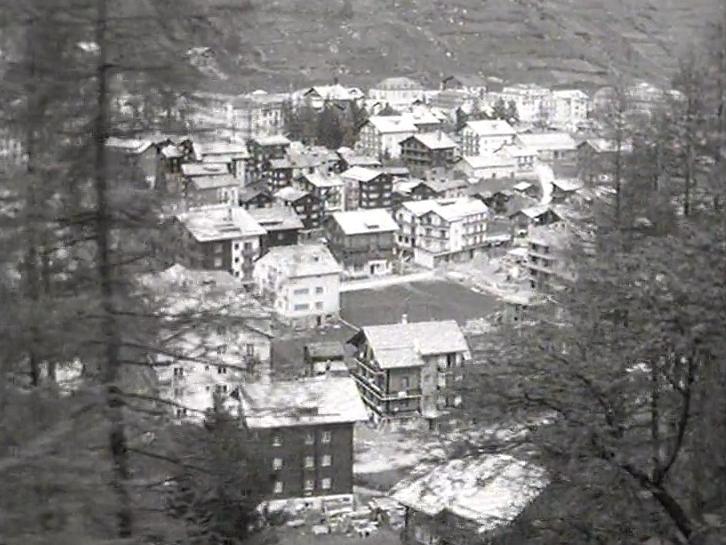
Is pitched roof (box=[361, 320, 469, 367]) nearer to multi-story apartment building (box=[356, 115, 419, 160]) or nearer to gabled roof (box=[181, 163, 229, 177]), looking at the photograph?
gabled roof (box=[181, 163, 229, 177])

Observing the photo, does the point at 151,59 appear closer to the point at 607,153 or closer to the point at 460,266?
the point at 607,153

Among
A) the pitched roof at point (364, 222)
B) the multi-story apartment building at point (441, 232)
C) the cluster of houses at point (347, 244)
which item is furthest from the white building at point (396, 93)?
the pitched roof at point (364, 222)

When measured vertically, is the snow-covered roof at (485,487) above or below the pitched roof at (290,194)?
above

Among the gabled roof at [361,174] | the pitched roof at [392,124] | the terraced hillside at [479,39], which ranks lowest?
the gabled roof at [361,174]

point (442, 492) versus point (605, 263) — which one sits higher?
point (605, 263)

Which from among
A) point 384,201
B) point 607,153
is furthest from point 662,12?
point 607,153

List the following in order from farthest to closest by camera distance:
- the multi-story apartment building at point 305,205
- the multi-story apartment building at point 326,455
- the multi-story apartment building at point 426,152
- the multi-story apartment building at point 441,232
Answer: the multi-story apartment building at point 426,152 → the multi-story apartment building at point 305,205 → the multi-story apartment building at point 441,232 → the multi-story apartment building at point 326,455

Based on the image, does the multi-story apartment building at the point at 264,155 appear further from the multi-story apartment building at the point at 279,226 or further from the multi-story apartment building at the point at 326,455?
the multi-story apartment building at the point at 326,455
